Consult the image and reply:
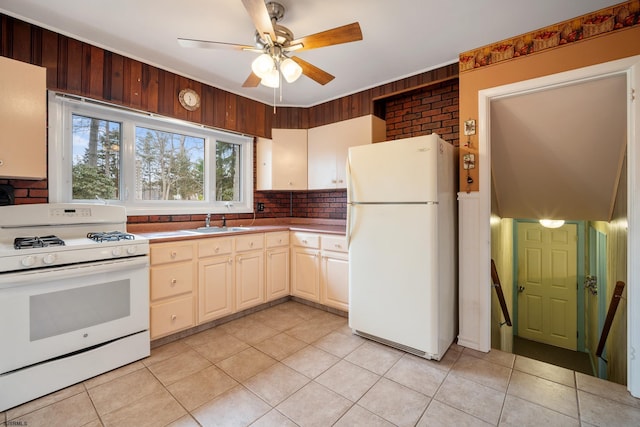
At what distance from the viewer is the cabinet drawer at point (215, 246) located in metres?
2.42

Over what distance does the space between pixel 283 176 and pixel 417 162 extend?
6.27ft

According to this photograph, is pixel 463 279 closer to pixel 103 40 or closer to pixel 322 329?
pixel 322 329

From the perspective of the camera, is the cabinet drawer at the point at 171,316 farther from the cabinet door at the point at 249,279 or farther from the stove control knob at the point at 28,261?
the stove control knob at the point at 28,261

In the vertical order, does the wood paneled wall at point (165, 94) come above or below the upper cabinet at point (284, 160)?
above

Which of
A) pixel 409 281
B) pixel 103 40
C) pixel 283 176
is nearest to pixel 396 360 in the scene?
pixel 409 281

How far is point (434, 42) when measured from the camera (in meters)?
2.21

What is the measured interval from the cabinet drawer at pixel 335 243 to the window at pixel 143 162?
4.10 feet

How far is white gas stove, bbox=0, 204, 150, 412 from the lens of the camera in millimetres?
1536

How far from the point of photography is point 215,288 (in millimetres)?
2533

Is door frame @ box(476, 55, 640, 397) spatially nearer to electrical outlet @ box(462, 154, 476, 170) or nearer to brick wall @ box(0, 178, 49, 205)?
electrical outlet @ box(462, 154, 476, 170)

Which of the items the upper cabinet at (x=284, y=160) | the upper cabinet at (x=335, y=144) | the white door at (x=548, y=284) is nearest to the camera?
the upper cabinet at (x=335, y=144)

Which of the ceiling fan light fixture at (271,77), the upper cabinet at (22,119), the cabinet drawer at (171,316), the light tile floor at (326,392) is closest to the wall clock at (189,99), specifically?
the upper cabinet at (22,119)

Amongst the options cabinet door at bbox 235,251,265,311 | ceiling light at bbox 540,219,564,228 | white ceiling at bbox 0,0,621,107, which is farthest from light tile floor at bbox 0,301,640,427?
ceiling light at bbox 540,219,564,228

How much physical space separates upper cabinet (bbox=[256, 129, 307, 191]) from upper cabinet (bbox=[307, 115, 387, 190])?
10 cm
